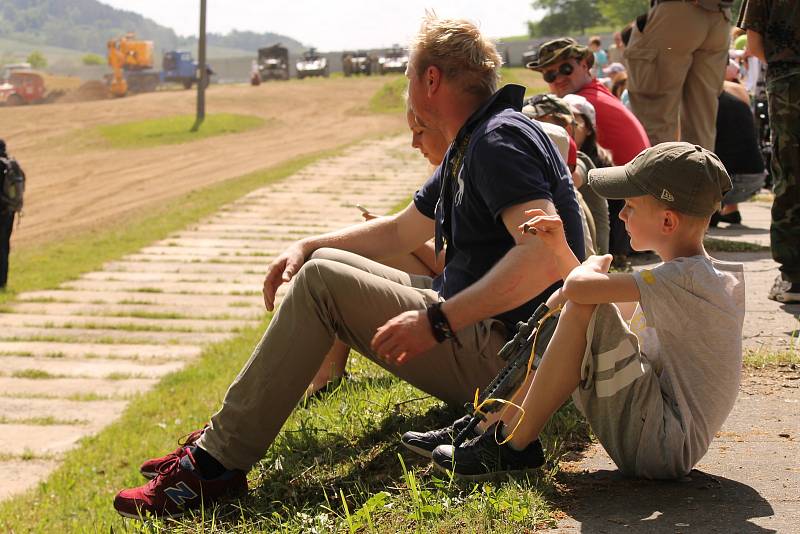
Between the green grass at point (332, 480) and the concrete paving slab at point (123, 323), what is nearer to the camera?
the green grass at point (332, 480)

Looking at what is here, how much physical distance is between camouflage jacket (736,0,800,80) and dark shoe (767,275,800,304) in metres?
1.05

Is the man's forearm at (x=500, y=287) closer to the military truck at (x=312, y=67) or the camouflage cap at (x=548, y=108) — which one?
the camouflage cap at (x=548, y=108)

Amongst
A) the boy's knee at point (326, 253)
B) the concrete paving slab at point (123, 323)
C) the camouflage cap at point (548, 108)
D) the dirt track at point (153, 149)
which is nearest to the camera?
the boy's knee at point (326, 253)

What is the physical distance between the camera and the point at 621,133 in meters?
6.74

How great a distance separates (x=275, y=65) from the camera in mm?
56031

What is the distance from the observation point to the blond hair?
3625mm

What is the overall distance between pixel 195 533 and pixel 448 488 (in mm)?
806

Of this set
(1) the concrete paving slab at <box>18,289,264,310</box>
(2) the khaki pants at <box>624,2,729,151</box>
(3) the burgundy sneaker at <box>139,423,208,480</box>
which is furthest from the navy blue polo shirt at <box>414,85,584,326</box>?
(1) the concrete paving slab at <box>18,289,264,310</box>

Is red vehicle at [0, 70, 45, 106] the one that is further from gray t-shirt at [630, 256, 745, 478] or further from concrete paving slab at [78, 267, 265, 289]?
gray t-shirt at [630, 256, 745, 478]

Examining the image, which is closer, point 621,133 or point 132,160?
point 621,133

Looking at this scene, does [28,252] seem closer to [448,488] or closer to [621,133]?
[621,133]

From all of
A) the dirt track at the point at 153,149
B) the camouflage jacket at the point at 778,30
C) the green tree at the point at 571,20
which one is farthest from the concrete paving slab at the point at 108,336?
the green tree at the point at 571,20

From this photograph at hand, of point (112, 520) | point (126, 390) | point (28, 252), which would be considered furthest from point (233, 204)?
point (112, 520)

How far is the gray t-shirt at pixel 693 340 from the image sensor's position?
9.42ft
